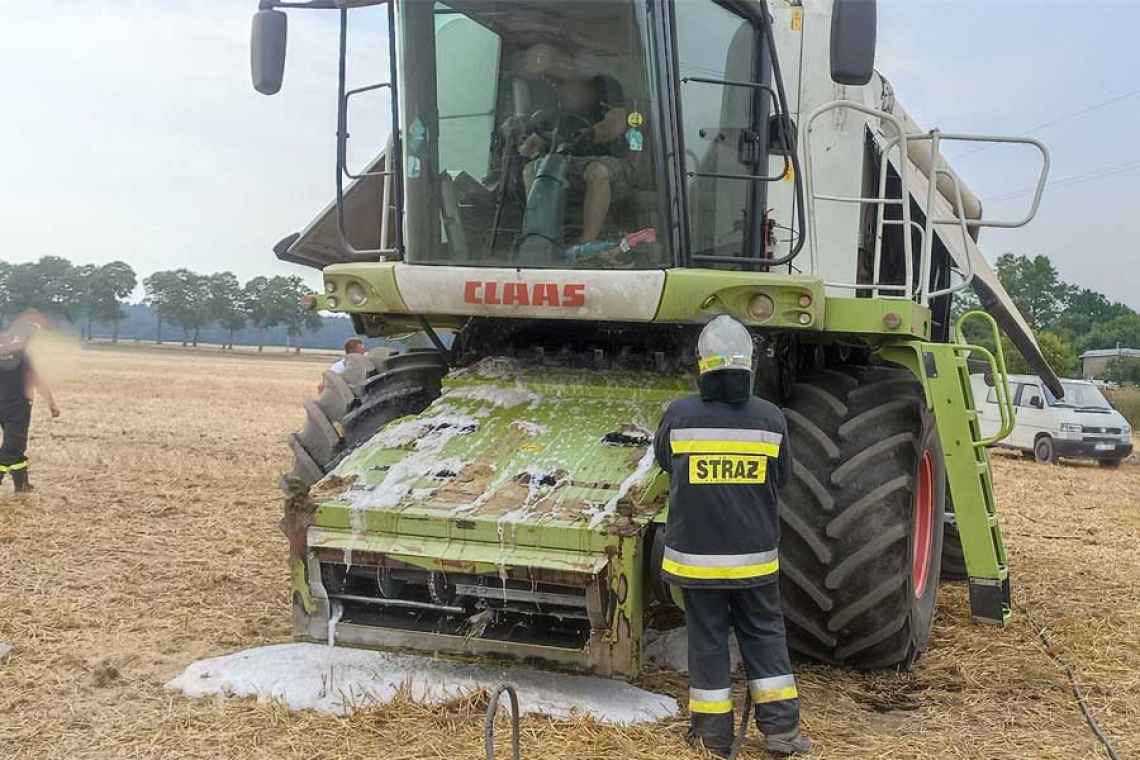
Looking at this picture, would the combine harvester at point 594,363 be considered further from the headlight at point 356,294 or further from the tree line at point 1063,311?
the tree line at point 1063,311

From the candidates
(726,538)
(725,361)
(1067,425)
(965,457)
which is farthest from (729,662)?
(1067,425)

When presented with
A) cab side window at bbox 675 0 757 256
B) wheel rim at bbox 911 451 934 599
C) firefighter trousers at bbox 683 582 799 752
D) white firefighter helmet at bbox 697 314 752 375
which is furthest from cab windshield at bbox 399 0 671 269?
wheel rim at bbox 911 451 934 599

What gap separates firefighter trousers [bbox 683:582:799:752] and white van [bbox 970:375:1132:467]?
15878mm

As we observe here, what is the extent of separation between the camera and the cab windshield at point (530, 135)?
5176 millimetres

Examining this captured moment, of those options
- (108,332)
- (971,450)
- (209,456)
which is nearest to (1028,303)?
(209,456)

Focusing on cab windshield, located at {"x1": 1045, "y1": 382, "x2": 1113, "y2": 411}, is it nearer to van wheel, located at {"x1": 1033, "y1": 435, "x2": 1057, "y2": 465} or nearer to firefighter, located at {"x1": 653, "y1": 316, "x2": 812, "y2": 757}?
van wheel, located at {"x1": 1033, "y1": 435, "x2": 1057, "y2": 465}

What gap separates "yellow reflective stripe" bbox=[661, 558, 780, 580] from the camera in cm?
408

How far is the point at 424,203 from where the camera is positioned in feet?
18.4

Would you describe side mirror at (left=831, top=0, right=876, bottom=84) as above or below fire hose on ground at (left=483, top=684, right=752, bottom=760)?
above

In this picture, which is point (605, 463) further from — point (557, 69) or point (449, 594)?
point (557, 69)

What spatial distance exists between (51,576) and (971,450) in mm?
5167

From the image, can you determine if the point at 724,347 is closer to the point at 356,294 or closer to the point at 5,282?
the point at 356,294

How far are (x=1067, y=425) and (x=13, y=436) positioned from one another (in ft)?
52.9

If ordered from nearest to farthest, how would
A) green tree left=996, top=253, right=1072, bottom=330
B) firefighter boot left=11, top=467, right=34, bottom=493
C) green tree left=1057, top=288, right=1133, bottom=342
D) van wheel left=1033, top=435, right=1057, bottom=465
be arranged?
firefighter boot left=11, top=467, right=34, bottom=493 < van wheel left=1033, top=435, right=1057, bottom=465 < green tree left=996, top=253, right=1072, bottom=330 < green tree left=1057, top=288, right=1133, bottom=342
